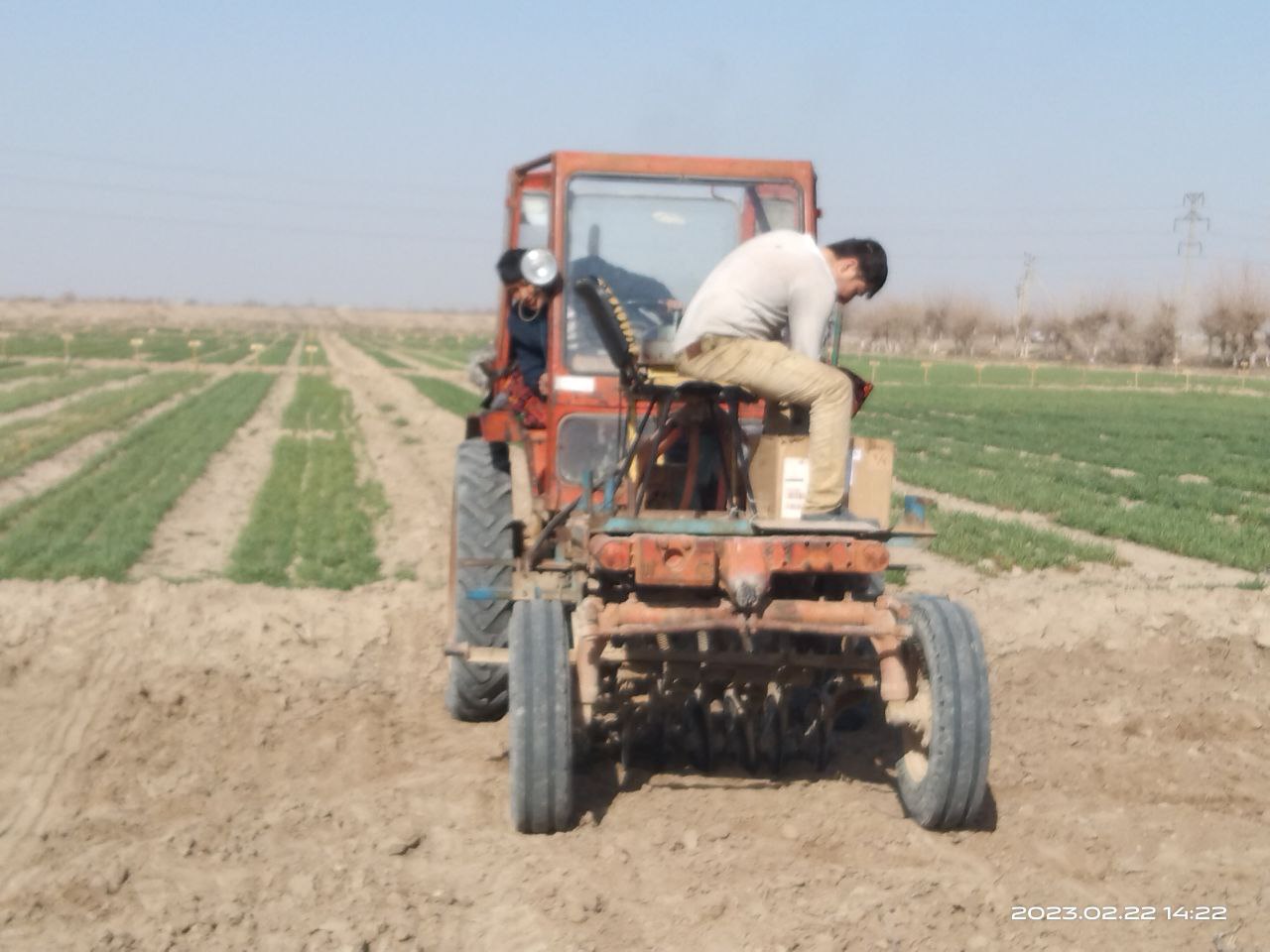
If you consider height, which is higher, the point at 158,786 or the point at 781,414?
the point at 781,414

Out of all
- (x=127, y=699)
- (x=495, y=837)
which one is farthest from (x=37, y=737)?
(x=495, y=837)

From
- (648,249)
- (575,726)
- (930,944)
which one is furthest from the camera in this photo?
(648,249)

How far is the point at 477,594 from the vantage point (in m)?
6.28

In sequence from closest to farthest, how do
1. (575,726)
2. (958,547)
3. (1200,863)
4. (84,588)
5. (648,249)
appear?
(1200,863), (575,726), (648,249), (84,588), (958,547)

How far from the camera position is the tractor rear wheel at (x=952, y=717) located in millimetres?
5098

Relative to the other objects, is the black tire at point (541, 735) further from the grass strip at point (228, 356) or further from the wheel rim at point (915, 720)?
the grass strip at point (228, 356)

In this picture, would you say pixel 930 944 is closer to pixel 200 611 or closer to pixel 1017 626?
pixel 1017 626

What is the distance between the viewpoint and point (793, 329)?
5.50 meters

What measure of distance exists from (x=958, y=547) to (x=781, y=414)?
5.99m

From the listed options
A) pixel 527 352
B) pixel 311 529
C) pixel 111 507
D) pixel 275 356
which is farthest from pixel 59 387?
pixel 527 352

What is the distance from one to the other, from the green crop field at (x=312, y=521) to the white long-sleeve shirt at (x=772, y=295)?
17.3 feet

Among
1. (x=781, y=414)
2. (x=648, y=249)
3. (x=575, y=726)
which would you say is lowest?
(x=575, y=726)

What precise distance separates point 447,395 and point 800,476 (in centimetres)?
2576

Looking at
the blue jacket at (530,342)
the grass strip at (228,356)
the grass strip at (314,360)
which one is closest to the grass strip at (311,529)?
the blue jacket at (530,342)
